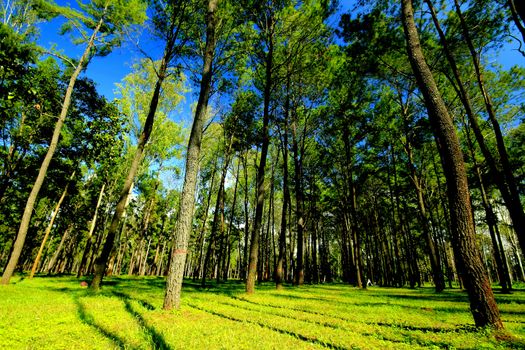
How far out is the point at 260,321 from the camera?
5.50 meters

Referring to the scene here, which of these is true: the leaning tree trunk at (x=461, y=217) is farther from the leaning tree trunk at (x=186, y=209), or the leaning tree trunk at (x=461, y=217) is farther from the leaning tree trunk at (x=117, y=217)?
the leaning tree trunk at (x=117, y=217)

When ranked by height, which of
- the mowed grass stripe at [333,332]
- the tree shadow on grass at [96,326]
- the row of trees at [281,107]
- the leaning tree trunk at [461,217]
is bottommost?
the tree shadow on grass at [96,326]

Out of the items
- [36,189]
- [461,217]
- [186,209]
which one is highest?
[36,189]

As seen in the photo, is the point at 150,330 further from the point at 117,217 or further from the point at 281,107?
the point at 281,107

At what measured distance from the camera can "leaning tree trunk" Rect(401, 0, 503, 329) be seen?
184 inches

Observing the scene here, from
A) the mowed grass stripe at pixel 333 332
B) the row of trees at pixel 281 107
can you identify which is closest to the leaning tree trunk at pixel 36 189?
the row of trees at pixel 281 107

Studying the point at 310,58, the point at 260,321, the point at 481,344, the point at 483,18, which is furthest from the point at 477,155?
the point at 260,321

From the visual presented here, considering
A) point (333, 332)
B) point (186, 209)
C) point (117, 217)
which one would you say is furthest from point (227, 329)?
point (117, 217)

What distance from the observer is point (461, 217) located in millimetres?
5113

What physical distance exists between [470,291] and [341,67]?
14.3 metres

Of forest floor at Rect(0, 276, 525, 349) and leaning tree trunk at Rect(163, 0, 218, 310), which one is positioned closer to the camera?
forest floor at Rect(0, 276, 525, 349)

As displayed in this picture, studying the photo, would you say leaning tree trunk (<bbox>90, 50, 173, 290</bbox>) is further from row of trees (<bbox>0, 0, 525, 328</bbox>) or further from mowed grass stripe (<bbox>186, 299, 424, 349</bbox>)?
mowed grass stripe (<bbox>186, 299, 424, 349</bbox>)

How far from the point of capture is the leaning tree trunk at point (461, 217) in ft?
15.3

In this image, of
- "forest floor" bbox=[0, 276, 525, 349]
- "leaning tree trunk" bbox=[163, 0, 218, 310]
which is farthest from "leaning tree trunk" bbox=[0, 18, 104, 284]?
"leaning tree trunk" bbox=[163, 0, 218, 310]
